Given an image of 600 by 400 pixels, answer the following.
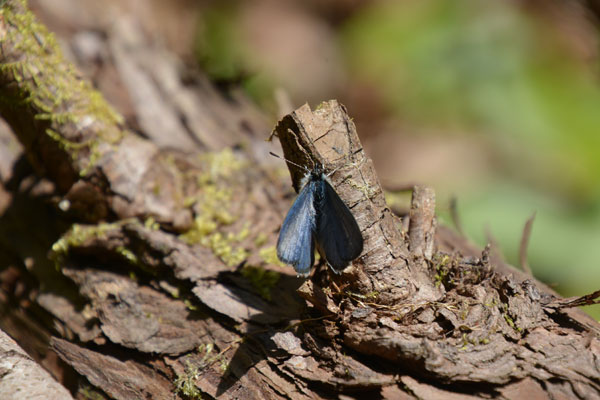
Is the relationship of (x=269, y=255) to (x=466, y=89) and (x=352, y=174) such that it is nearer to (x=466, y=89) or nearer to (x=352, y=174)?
(x=352, y=174)

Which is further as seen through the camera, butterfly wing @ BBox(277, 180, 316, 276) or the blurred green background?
the blurred green background

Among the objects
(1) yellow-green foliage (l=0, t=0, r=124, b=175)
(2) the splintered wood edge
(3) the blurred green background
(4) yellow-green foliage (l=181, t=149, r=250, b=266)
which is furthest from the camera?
(3) the blurred green background

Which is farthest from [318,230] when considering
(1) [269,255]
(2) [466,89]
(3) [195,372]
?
(2) [466,89]

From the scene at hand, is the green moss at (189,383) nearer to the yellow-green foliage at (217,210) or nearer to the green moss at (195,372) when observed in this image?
the green moss at (195,372)

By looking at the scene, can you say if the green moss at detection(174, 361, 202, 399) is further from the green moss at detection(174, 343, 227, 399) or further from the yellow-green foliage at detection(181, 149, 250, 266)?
the yellow-green foliage at detection(181, 149, 250, 266)

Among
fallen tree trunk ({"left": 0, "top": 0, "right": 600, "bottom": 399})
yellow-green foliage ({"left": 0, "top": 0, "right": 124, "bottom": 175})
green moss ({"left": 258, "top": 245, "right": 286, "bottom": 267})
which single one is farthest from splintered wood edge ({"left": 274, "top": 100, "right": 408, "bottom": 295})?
yellow-green foliage ({"left": 0, "top": 0, "right": 124, "bottom": 175})

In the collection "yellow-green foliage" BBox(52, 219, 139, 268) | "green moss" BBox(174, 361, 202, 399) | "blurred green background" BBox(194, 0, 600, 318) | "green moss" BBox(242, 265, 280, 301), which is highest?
"blurred green background" BBox(194, 0, 600, 318)
